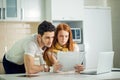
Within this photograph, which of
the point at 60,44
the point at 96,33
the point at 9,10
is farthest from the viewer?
the point at 96,33

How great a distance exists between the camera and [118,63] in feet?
17.3

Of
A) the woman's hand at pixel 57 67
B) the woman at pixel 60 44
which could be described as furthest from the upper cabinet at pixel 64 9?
the woman's hand at pixel 57 67

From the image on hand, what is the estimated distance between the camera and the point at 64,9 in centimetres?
461

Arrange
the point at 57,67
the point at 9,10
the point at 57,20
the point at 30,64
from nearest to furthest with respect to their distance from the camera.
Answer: the point at 30,64, the point at 57,67, the point at 57,20, the point at 9,10

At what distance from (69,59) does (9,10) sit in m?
2.63

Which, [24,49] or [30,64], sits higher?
[24,49]

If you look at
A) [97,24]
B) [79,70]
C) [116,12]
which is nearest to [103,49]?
[97,24]

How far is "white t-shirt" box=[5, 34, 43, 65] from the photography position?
7.70 ft

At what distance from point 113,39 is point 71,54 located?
3.21 m

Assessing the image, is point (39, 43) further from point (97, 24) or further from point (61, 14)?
point (97, 24)

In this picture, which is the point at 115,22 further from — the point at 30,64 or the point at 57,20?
the point at 30,64

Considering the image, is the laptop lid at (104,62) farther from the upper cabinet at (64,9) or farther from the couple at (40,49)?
the upper cabinet at (64,9)

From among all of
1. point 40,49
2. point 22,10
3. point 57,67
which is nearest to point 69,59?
point 57,67

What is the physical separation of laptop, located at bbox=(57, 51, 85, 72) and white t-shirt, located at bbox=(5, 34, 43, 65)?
0.23 m
